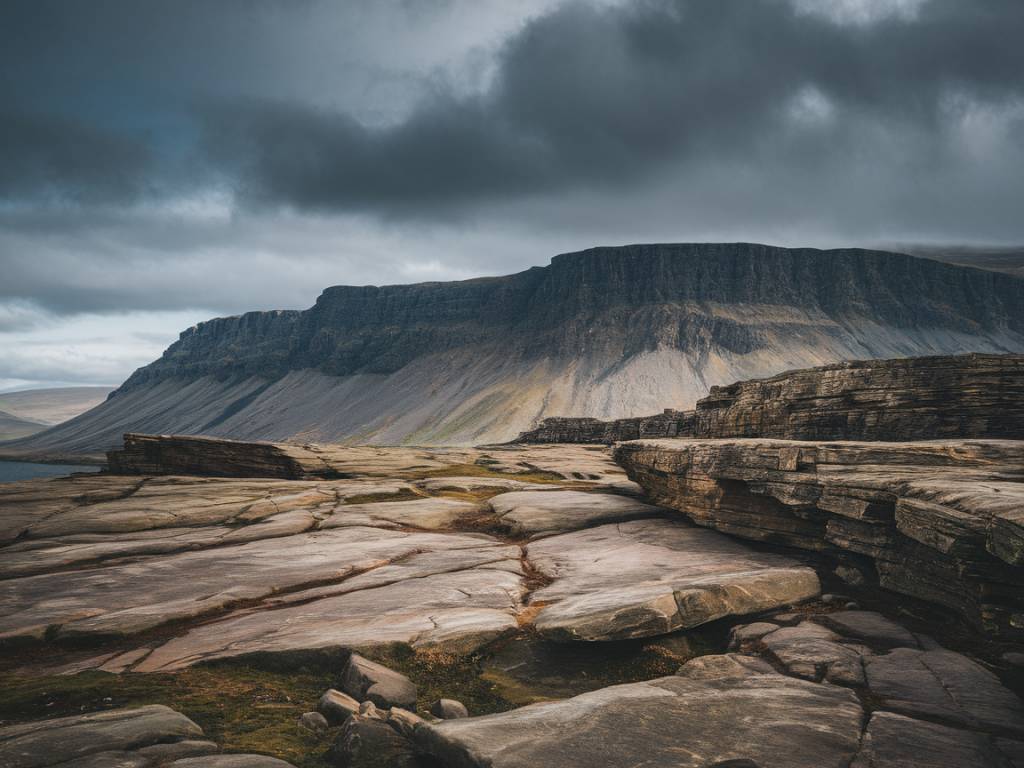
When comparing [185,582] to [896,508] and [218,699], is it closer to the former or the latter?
[218,699]

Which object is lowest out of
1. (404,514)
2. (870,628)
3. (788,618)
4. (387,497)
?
(387,497)

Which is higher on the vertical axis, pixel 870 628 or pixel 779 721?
pixel 779 721

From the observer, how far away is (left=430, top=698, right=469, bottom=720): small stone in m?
10.3

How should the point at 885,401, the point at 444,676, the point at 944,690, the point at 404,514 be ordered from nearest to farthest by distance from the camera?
the point at 944,690 < the point at 444,676 < the point at 885,401 < the point at 404,514

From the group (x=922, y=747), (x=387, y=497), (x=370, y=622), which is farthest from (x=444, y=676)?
(x=387, y=497)

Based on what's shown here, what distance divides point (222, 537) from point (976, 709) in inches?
1045

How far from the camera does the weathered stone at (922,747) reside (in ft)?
24.1

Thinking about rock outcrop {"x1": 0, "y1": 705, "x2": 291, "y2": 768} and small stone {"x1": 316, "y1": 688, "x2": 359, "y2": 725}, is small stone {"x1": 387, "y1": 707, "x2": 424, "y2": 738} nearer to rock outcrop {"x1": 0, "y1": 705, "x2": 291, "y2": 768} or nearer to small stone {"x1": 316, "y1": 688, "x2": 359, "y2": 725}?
small stone {"x1": 316, "y1": 688, "x2": 359, "y2": 725}

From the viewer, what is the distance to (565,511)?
2886 centimetres

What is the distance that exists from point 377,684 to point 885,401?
24414 mm

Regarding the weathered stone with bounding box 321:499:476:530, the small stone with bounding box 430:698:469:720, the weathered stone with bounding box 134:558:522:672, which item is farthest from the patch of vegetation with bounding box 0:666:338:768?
the weathered stone with bounding box 321:499:476:530

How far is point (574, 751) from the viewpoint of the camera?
7.47 metres

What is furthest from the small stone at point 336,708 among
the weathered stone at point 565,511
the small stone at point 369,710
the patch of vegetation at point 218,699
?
the weathered stone at point 565,511

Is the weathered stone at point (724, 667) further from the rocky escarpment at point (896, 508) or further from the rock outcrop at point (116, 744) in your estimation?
the rock outcrop at point (116, 744)
